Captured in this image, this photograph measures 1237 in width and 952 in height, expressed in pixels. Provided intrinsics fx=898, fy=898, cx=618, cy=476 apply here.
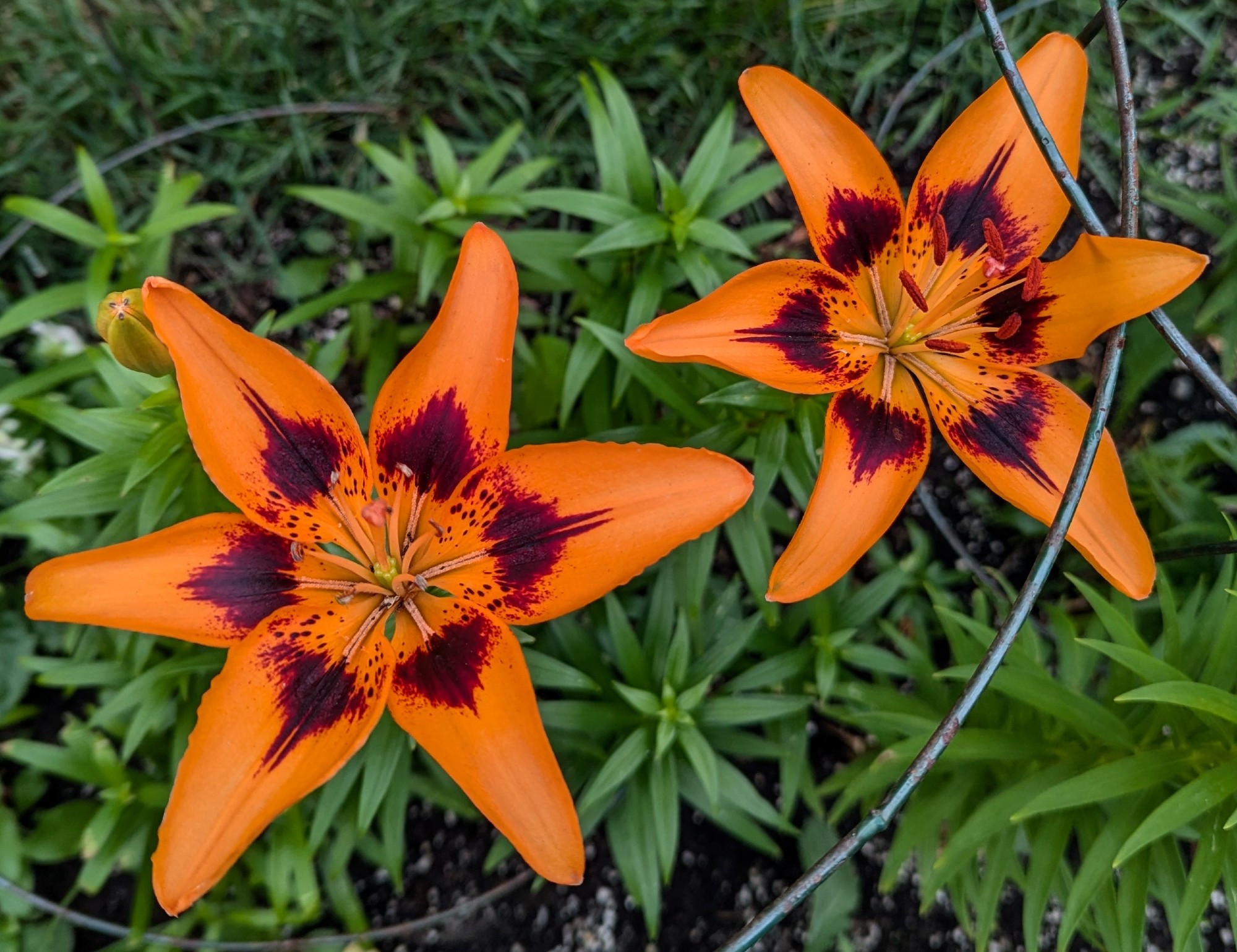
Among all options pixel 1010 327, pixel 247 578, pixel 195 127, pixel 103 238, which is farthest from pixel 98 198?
pixel 1010 327

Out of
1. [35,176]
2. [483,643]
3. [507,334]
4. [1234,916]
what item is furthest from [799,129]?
[35,176]

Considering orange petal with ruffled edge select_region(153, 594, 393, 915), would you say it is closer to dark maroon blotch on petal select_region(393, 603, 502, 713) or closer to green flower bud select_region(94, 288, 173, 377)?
dark maroon blotch on petal select_region(393, 603, 502, 713)

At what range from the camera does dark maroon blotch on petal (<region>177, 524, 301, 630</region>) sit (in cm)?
142

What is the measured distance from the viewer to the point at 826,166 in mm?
1563

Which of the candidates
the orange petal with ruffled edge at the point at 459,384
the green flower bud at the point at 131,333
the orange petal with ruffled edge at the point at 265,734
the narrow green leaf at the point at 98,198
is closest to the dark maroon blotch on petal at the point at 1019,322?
the orange petal with ruffled edge at the point at 459,384

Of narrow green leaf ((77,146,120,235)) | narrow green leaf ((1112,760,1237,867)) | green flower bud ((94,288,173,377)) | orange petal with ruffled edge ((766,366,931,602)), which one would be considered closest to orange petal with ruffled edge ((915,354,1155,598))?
orange petal with ruffled edge ((766,366,931,602))

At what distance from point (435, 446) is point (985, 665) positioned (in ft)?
3.03

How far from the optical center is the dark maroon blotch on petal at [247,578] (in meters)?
1.42

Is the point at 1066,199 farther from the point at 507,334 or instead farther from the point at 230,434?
the point at 230,434

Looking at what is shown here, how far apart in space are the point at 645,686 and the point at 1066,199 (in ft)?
4.16

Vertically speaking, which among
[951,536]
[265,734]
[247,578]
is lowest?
[951,536]

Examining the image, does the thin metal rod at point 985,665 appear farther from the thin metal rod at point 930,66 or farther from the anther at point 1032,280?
the thin metal rod at point 930,66

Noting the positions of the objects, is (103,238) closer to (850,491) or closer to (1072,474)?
(850,491)

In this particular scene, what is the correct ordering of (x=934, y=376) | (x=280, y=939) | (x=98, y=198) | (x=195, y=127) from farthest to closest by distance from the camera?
1. (x=195, y=127)
2. (x=280, y=939)
3. (x=98, y=198)
4. (x=934, y=376)
